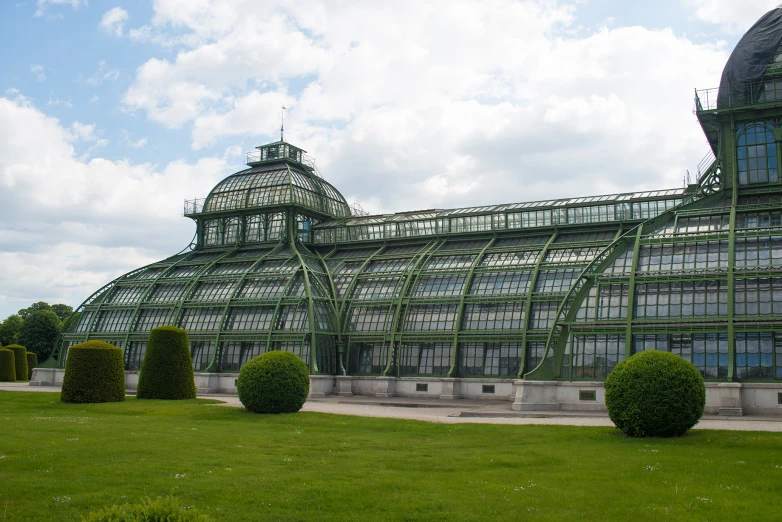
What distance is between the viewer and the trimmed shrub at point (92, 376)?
4456 cm

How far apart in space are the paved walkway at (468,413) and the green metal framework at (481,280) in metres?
3.46

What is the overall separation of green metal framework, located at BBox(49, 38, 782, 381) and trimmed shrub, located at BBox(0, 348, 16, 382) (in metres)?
8.32

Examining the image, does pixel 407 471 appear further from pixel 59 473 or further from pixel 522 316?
pixel 522 316

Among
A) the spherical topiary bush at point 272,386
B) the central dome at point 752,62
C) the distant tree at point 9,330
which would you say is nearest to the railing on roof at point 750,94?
the central dome at point 752,62

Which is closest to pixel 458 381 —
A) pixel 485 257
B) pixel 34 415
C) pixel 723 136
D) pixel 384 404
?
pixel 384 404

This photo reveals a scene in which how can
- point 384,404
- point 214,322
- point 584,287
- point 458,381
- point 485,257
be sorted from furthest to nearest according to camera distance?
point 214,322, point 485,257, point 458,381, point 384,404, point 584,287

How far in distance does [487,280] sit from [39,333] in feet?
246

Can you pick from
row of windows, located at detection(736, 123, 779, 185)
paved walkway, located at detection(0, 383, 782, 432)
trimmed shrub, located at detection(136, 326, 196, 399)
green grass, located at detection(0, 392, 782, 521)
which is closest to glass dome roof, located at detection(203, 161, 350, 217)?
paved walkway, located at detection(0, 383, 782, 432)

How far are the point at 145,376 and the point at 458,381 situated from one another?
21924 mm

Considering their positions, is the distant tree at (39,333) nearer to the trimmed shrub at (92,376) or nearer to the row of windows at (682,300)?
the trimmed shrub at (92,376)

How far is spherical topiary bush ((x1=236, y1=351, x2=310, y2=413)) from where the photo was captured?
39.3 m

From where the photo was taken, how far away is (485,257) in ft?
191

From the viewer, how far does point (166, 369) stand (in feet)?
155

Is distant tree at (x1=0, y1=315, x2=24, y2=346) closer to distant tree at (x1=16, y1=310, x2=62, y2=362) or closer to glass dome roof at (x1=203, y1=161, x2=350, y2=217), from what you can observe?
distant tree at (x1=16, y1=310, x2=62, y2=362)
